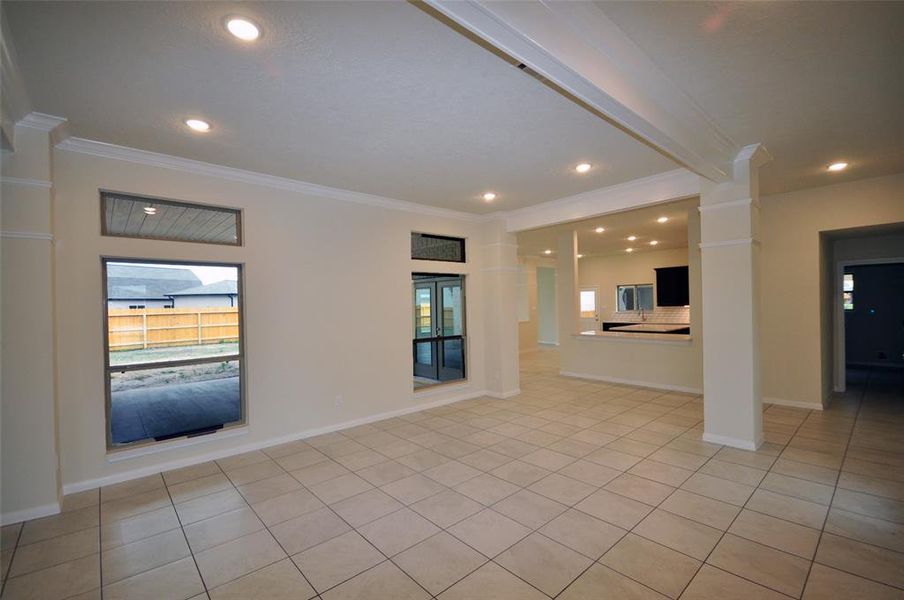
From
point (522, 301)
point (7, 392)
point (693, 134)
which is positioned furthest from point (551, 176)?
point (522, 301)

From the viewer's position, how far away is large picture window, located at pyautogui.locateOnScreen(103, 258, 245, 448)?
3.48 metres

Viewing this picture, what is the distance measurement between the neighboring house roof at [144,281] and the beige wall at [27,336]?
0.60 meters

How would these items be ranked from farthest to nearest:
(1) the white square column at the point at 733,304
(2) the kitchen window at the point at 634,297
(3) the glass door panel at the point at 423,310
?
1. (2) the kitchen window at the point at 634,297
2. (3) the glass door panel at the point at 423,310
3. (1) the white square column at the point at 733,304

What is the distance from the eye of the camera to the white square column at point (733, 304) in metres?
3.73

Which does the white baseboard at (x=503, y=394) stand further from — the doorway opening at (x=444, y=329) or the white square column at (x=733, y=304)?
the white square column at (x=733, y=304)

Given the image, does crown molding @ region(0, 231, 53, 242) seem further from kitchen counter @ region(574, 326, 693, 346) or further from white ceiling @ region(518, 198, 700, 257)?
kitchen counter @ region(574, 326, 693, 346)

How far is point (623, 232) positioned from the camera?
26.2ft

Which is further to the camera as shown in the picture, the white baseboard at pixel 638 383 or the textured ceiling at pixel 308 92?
the white baseboard at pixel 638 383

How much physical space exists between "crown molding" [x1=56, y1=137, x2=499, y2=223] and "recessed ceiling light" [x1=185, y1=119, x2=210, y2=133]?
0.80 m

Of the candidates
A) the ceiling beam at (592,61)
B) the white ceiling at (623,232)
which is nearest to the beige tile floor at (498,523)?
the ceiling beam at (592,61)

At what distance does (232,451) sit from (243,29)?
12.2ft

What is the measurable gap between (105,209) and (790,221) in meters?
7.78

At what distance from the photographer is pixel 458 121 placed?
296cm

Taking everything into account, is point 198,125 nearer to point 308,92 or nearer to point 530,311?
point 308,92
